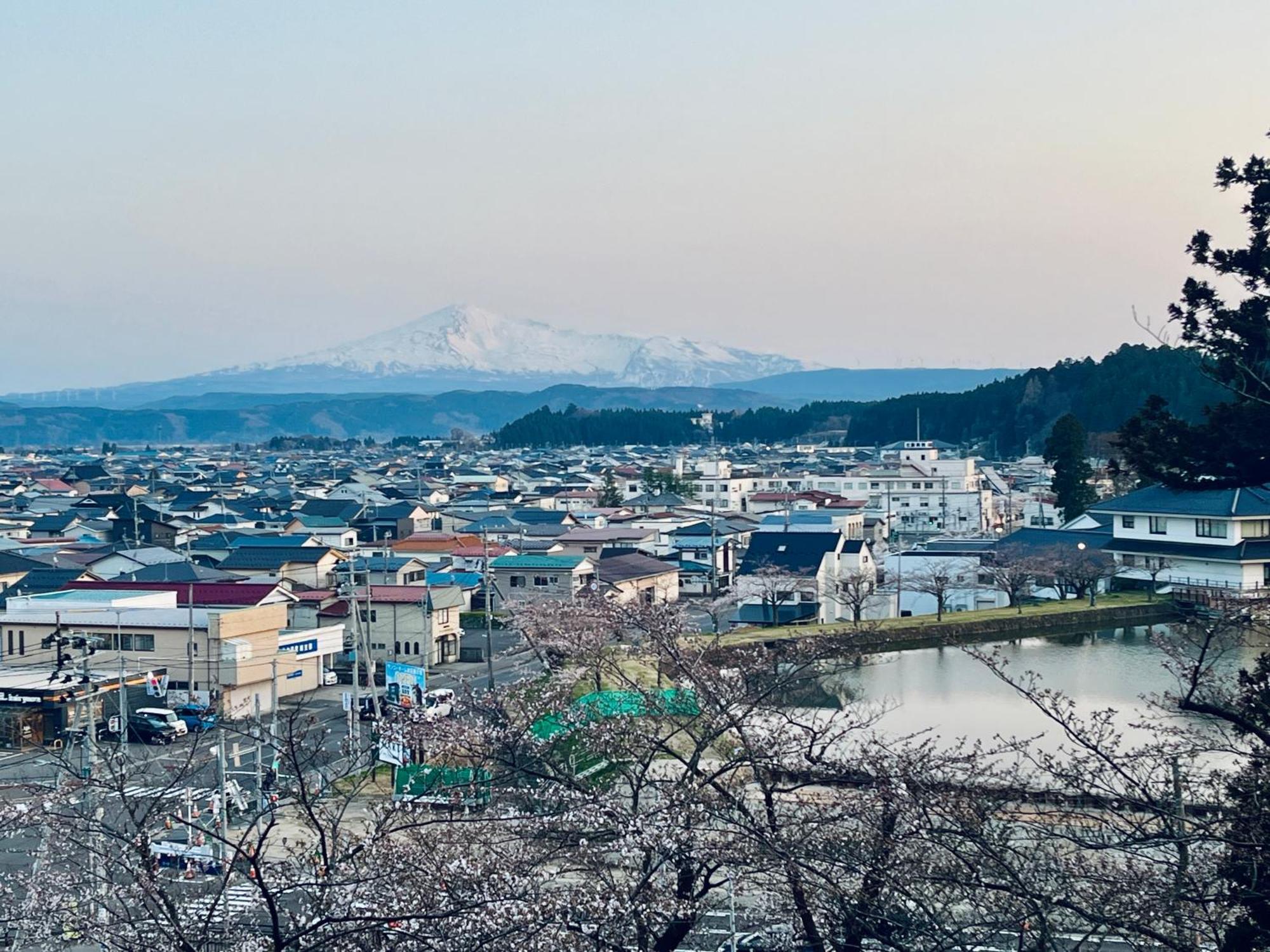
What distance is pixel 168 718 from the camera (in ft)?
23.3

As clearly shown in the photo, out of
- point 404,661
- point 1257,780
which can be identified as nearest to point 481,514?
point 404,661

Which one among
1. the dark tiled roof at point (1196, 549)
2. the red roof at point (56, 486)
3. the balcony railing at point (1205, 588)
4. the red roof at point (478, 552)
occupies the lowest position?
the balcony railing at point (1205, 588)

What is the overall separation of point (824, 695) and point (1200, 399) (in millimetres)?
19912

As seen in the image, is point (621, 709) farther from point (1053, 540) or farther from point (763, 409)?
point (763, 409)

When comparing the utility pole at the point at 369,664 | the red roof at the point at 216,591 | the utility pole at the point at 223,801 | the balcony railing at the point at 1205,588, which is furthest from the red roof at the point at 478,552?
the utility pole at the point at 223,801

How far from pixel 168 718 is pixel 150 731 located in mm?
182

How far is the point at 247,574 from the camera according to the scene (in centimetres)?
1173

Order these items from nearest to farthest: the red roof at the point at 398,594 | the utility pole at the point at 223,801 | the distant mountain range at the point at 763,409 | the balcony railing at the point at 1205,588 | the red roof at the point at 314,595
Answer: the utility pole at the point at 223,801 → the red roof at the point at 398,594 → the red roof at the point at 314,595 → the balcony railing at the point at 1205,588 → the distant mountain range at the point at 763,409

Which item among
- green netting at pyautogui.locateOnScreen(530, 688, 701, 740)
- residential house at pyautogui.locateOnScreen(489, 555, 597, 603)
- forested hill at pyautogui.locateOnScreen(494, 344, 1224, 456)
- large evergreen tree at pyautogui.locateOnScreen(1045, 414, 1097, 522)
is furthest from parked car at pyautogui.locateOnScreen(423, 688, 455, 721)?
forested hill at pyautogui.locateOnScreen(494, 344, 1224, 456)

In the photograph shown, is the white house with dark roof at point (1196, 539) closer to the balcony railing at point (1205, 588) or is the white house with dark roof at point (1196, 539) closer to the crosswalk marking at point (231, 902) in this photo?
the balcony railing at point (1205, 588)

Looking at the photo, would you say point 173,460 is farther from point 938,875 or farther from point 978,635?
point 938,875

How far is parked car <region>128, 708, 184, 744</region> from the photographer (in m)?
6.91

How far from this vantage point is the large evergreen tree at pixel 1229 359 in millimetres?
4207

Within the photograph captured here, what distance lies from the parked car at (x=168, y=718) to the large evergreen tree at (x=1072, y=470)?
11.8 meters
